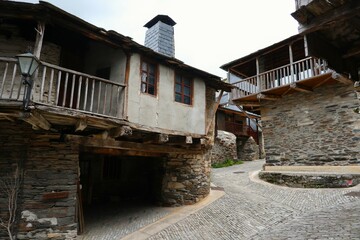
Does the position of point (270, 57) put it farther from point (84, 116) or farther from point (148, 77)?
point (84, 116)

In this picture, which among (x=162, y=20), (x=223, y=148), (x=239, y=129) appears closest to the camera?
(x=162, y=20)

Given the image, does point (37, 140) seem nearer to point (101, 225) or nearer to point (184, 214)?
point (101, 225)

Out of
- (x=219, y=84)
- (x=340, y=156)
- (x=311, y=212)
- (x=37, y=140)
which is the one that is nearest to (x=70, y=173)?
(x=37, y=140)

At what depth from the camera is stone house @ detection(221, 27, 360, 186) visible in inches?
409

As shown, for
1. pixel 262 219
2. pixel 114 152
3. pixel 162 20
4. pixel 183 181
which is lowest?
pixel 262 219

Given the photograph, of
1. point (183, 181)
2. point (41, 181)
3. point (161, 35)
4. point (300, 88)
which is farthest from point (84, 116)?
point (300, 88)

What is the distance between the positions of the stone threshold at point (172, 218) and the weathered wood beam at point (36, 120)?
10.8 ft

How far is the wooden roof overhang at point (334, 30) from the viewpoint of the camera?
9.75 ft

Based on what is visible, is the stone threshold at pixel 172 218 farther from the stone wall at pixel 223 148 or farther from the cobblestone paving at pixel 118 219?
the stone wall at pixel 223 148

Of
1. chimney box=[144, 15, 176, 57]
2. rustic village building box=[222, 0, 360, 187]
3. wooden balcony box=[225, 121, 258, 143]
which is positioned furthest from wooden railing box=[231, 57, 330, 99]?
wooden balcony box=[225, 121, 258, 143]

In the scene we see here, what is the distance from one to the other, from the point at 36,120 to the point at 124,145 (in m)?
2.67

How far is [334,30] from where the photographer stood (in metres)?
3.52

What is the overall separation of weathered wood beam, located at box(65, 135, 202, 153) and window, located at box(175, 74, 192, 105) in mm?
1638

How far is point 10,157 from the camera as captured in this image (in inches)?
229
